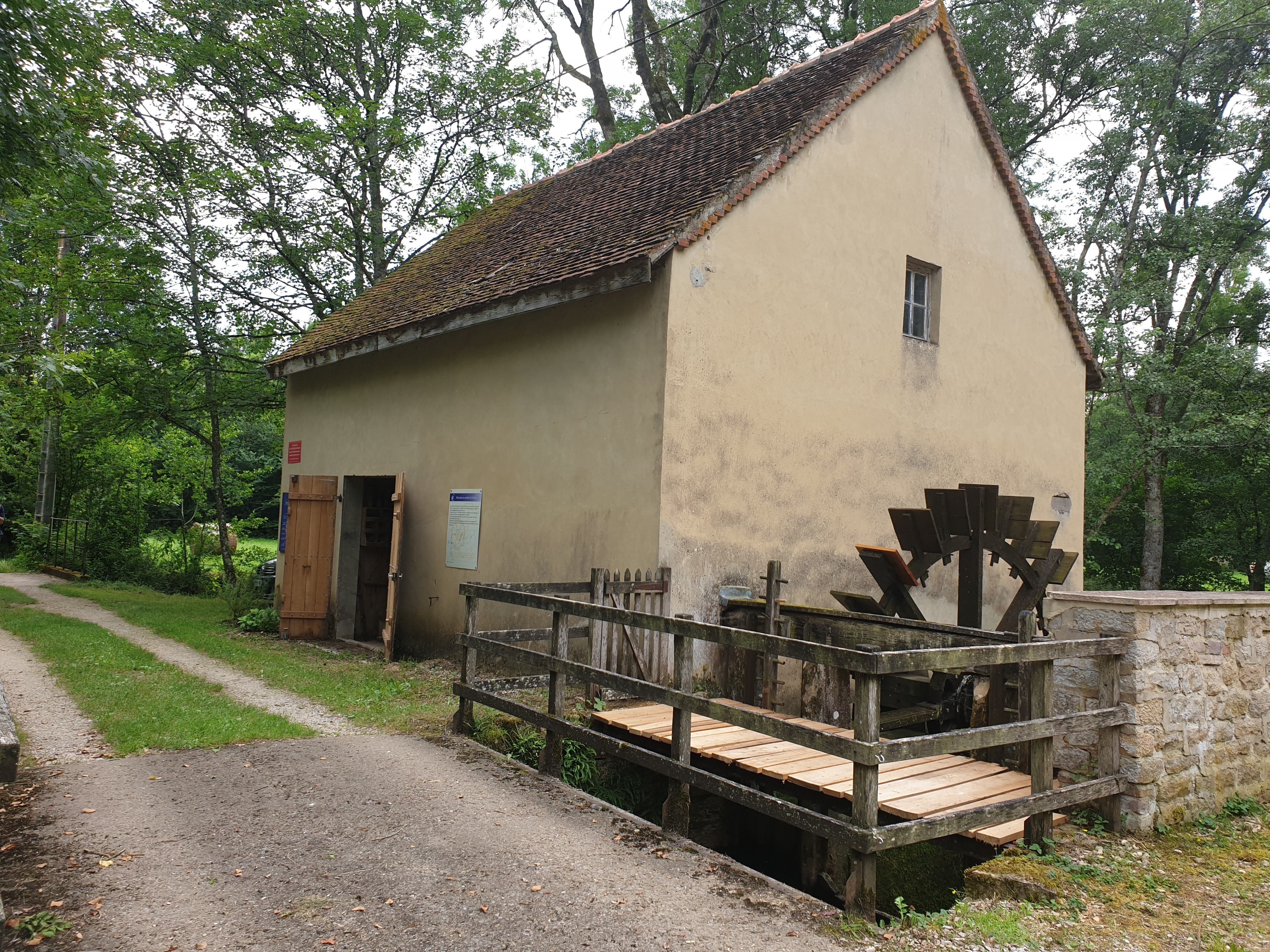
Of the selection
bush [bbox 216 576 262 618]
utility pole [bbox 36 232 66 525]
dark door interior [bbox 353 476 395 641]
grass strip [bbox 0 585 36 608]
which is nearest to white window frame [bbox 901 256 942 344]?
dark door interior [bbox 353 476 395 641]

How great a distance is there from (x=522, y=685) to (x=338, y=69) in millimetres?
14877

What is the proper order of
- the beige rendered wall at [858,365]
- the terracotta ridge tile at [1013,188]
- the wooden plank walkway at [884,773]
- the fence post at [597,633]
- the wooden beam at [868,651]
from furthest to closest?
the terracotta ridge tile at [1013,188], the beige rendered wall at [858,365], the fence post at [597,633], the wooden plank walkway at [884,773], the wooden beam at [868,651]

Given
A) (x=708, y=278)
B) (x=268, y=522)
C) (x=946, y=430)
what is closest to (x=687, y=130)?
(x=708, y=278)

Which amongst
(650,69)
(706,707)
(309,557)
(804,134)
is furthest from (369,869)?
(650,69)

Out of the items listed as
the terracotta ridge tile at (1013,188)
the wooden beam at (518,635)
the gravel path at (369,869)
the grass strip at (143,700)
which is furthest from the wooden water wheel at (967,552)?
the grass strip at (143,700)

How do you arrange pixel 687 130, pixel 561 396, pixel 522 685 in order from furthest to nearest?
pixel 687 130 < pixel 561 396 < pixel 522 685

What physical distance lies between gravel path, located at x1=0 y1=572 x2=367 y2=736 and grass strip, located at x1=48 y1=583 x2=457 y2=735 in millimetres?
126

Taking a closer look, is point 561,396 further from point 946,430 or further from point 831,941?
point 831,941

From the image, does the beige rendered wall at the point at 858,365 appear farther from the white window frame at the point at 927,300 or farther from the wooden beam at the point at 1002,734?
the wooden beam at the point at 1002,734

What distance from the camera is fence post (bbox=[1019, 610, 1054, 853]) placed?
14.6ft

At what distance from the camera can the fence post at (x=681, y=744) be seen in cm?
487

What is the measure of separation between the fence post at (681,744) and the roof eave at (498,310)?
12.3 ft

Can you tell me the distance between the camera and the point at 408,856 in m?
4.31

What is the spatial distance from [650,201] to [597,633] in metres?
4.77
